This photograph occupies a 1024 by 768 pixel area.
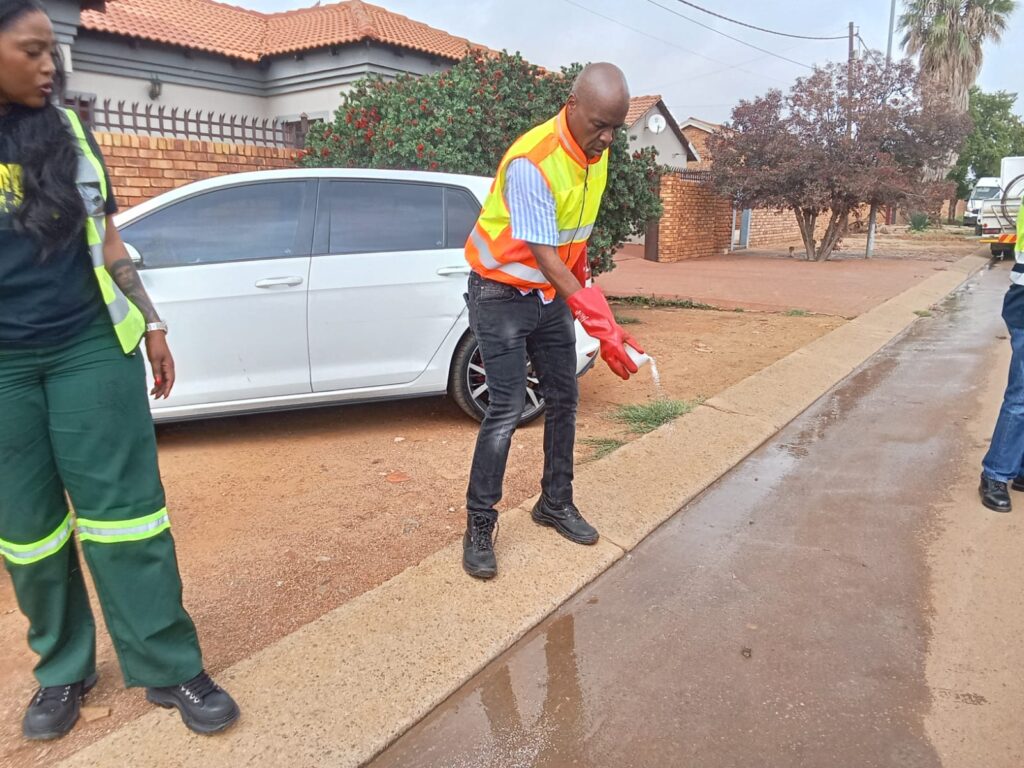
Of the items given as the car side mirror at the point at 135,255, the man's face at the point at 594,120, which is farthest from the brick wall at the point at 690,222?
the man's face at the point at 594,120

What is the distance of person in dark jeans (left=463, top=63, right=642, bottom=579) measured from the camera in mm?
2627

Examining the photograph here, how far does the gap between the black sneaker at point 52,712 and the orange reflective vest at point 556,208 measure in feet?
6.17

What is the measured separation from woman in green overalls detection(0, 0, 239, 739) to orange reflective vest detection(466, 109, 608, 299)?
3.88 feet

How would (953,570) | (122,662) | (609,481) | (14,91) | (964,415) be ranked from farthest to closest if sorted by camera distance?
(964,415) < (609,481) < (953,570) < (122,662) < (14,91)

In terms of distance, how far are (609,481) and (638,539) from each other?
1.92ft

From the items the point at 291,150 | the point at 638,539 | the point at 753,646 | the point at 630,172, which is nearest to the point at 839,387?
the point at 630,172

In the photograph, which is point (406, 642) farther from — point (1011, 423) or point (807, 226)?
point (807, 226)

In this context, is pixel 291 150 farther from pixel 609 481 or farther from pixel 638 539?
pixel 638 539

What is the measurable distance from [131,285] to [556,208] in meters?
1.37

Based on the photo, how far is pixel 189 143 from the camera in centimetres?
693

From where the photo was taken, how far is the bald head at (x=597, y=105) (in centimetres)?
259

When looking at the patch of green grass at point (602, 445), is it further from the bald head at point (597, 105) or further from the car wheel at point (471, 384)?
the bald head at point (597, 105)

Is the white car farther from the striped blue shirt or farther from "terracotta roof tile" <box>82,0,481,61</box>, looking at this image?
"terracotta roof tile" <box>82,0,481,61</box>

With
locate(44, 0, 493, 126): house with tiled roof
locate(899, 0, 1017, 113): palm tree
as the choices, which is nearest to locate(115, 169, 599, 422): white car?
locate(44, 0, 493, 126): house with tiled roof
